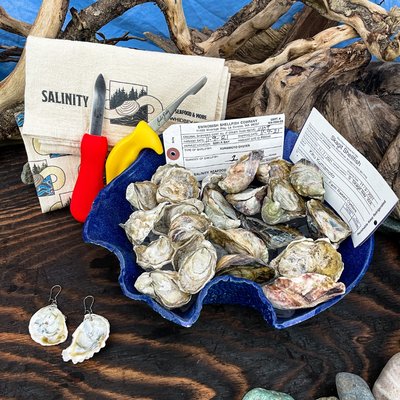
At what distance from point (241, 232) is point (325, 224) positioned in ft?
0.37

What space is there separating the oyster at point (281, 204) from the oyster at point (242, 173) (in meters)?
0.03

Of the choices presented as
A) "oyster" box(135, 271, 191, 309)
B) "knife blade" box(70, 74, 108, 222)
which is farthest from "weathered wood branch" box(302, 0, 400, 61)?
"oyster" box(135, 271, 191, 309)

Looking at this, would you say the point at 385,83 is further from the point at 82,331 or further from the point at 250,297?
the point at 82,331

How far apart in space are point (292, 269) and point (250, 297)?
0.08 m

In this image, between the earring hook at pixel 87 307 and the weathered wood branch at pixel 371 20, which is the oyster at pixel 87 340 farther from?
the weathered wood branch at pixel 371 20

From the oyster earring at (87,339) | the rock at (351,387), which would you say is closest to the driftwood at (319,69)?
the rock at (351,387)

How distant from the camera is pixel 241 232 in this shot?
665mm

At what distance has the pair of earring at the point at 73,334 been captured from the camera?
0.67m

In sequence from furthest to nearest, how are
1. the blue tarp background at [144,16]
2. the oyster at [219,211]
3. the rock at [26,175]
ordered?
the blue tarp background at [144,16], the rock at [26,175], the oyster at [219,211]

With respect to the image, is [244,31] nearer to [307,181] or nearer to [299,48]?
[299,48]

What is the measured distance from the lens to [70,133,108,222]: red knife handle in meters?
0.79

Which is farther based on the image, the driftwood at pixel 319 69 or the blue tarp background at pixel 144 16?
the blue tarp background at pixel 144 16

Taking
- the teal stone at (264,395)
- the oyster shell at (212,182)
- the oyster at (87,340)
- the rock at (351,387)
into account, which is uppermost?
the oyster shell at (212,182)

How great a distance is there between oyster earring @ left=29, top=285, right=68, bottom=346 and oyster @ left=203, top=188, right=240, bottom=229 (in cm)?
25
